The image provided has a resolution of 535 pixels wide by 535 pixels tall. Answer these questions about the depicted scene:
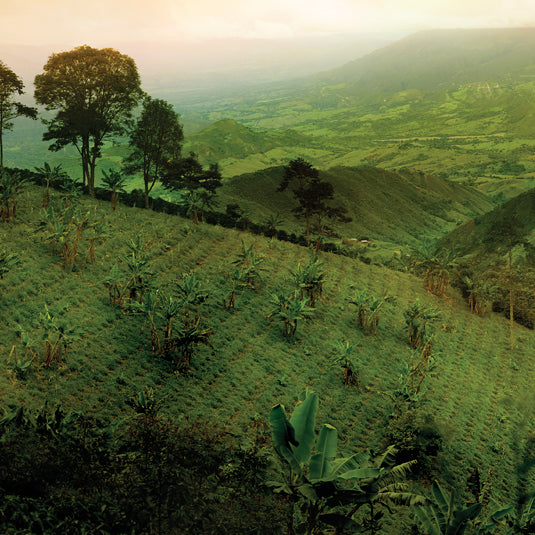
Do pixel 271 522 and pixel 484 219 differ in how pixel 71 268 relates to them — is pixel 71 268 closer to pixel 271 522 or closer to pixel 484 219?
pixel 271 522

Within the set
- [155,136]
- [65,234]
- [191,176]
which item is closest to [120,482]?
[65,234]

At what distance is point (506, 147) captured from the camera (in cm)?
19962

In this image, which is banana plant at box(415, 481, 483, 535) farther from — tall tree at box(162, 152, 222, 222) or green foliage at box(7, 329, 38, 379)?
tall tree at box(162, 152, 222, 222)

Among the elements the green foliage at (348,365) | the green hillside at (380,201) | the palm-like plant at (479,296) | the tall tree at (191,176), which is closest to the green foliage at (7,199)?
the tall tree at (191,176)

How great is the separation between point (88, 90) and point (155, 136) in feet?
22.6

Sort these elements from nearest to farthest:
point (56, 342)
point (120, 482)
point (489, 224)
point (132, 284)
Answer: point (120, 482) < point (56, 342) < point (132, 284) < point (489, 224)

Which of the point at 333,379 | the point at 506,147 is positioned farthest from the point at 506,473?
the point at 506,147

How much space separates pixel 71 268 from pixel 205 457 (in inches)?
604

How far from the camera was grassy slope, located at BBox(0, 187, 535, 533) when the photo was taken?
15.2 metres

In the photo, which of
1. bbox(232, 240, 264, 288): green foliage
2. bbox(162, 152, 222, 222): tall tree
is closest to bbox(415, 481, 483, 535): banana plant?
bbox(232, 240, 264, 288): green foliage

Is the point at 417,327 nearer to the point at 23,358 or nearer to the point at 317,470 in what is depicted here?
the point at 317,470

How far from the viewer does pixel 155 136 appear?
4275 cm

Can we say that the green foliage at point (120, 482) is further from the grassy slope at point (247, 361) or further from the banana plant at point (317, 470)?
the grassy slope at point (247, 361)

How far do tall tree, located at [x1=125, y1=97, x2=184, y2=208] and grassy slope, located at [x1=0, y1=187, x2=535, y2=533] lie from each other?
1026cm
